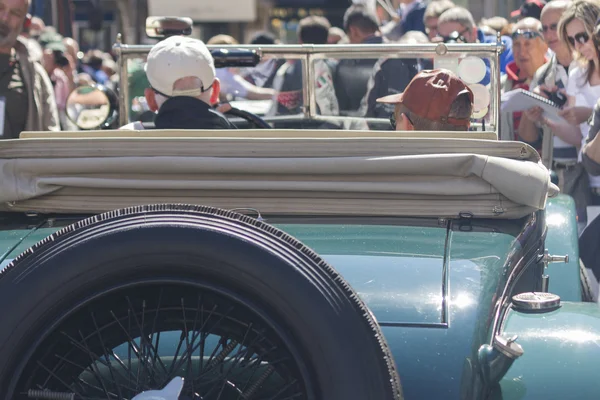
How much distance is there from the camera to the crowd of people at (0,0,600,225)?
3975mm

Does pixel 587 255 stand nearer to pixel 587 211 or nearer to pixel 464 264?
pixel 587 211

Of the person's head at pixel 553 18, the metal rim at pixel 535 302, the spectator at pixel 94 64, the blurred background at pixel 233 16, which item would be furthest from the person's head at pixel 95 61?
the metal rim at pixel 535 302

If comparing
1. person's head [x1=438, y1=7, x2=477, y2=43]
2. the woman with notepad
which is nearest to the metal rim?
the woman with notepad

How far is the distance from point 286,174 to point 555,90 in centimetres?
368

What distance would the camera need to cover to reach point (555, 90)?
6.19 metres

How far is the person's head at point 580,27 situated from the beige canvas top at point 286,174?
300 centimetres

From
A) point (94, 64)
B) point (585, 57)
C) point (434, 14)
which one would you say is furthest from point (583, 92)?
point (94, 64)

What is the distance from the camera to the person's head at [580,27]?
574 cm

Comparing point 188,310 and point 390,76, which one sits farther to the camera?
point 390,76

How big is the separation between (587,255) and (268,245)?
9.62ft

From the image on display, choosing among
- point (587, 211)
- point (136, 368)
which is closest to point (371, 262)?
point (136, 368)

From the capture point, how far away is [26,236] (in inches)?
114

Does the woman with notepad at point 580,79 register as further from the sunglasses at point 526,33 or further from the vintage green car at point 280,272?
the vintage green car at point 280,272

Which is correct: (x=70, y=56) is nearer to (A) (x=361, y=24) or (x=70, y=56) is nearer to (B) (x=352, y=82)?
(A) (x=361, y=24)
